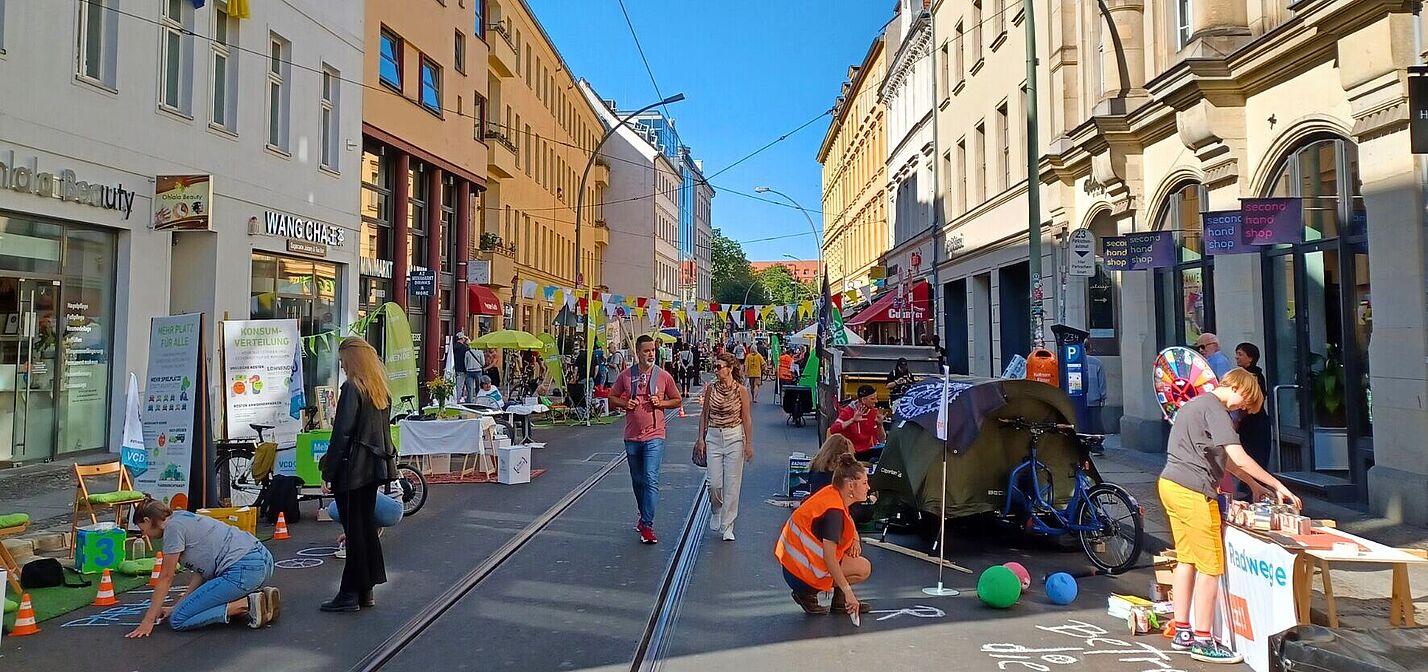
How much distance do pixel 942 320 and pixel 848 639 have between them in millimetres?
25121

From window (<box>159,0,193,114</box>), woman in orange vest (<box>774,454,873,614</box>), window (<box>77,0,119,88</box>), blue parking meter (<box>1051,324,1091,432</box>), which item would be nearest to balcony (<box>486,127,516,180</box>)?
window (<box>159,0,193,114</box>)

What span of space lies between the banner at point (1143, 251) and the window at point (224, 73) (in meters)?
14.5

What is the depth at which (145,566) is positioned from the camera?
7.84 m

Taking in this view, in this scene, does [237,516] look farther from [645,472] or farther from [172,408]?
[645,472]

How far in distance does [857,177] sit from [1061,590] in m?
45.9

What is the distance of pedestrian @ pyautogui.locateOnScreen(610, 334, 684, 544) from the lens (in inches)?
351

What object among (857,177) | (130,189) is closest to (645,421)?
(130,189)

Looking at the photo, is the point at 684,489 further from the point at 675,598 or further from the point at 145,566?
the point at 145,566

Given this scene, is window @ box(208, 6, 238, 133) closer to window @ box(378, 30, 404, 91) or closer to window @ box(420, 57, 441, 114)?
window @ box(378, 30, 404, 91)

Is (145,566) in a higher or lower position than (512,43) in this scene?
lower

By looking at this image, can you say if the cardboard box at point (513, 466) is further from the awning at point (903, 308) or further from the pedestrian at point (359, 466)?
the awning at point (903, 308)

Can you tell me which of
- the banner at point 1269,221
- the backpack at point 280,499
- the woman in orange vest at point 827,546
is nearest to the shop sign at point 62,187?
the backpack at point 280,499

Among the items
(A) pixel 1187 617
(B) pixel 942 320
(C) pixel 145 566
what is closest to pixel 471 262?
(B) pixel 942 320

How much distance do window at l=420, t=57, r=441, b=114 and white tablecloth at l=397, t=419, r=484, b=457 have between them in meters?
15.0
